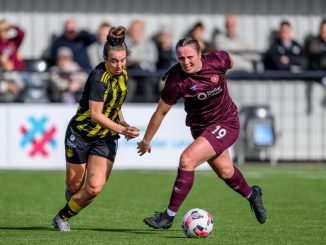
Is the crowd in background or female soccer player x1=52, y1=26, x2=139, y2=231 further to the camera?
the crowd in background

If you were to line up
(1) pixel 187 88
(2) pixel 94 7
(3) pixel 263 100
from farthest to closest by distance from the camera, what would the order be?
1. (2) pixel 94 7
2. (3) pixel 263 100
3. (1) pixel 187 88

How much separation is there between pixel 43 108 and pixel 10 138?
2.25 feet

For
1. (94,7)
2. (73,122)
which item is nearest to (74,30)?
(94,7)

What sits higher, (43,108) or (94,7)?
(94,7)

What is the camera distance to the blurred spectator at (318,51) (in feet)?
59.3

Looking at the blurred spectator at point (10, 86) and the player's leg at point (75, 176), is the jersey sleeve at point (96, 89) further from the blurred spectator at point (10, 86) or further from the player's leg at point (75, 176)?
the blurred spectator at point (10, 86)

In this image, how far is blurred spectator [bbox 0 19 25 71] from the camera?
55.6ft

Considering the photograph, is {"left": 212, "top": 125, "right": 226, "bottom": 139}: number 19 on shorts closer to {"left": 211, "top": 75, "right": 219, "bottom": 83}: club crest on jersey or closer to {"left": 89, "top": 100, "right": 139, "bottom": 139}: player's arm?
{"left": 211, "top": 75, "right": 219, "bottom": 83}: club crest on jersey

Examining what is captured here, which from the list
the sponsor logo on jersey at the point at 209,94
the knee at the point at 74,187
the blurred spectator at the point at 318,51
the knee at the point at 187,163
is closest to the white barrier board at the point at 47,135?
the blurred spectator at the point at 318,51

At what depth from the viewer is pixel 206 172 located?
53.8 feet

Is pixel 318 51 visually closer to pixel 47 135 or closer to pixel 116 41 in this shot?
pixel 47 135

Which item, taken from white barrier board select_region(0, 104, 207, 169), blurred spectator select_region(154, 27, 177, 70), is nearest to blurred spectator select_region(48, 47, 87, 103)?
white barrier board select_region(0, 104, 207, 169)

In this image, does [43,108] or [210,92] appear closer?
[210,92]

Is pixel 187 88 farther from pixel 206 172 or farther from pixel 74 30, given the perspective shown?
pixel 74 30
